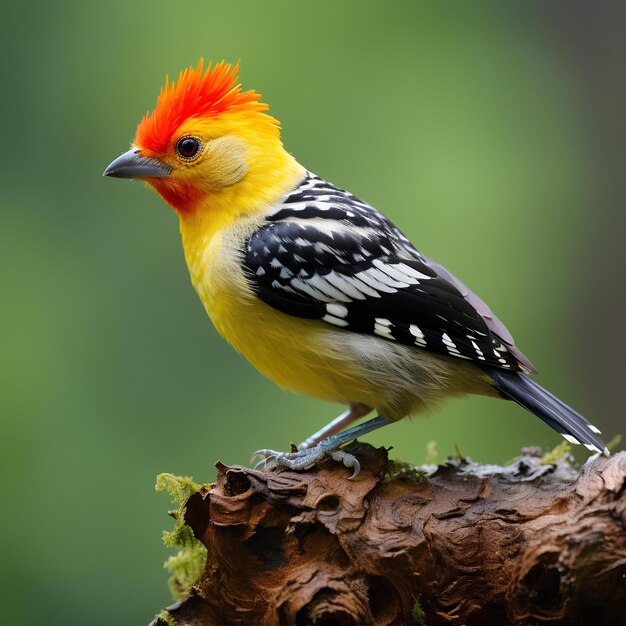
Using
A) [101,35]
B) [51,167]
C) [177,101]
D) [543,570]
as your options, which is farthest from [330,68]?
[543,570]

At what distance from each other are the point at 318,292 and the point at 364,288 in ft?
0.58

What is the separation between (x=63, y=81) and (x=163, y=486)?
3.56 metres

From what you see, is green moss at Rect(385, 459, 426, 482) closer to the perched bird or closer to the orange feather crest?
the perched bird

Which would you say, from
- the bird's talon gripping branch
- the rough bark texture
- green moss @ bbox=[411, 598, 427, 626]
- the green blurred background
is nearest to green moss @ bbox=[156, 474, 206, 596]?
the rough bark texture

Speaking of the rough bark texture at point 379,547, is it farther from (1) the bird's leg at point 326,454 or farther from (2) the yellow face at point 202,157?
(2) the yellow face at point 202,157

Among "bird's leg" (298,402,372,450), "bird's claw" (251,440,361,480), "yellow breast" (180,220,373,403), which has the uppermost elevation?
"yellow breast" (180,220,373,403)

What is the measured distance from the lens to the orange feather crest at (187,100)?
3645 mm

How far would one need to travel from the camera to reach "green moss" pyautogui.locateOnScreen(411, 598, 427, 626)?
291 cm

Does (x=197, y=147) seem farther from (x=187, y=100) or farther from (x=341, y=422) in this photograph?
(x=341, y=422)

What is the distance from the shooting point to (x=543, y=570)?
8.70ft

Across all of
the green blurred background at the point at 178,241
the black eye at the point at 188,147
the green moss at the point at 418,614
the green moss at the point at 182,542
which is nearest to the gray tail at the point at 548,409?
the green moss at the point at 418,614

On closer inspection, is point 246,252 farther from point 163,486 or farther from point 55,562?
point 55,562

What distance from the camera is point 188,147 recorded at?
3703mm

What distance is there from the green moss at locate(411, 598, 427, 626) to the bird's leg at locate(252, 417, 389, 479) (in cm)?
48
